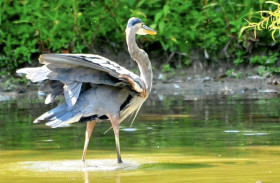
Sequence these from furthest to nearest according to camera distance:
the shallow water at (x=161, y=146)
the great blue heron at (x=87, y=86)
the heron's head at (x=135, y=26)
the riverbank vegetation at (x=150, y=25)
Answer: the riverbank vegetation at (x=150, y=25), the heron's head at (x=135, y=26), the great blue heron at (x=87, y=86), the shallow water at (x=161, y=146)

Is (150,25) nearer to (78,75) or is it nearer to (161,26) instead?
(161,26)

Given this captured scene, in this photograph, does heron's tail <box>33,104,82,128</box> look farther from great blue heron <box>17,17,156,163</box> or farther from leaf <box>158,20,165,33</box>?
leaf <box>158,20,165,33</box>

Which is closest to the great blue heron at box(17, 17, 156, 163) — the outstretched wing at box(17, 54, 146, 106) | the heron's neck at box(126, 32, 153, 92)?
the outstretched wing at box(17, 54, 146, 106)

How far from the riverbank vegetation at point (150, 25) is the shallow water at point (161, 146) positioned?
326cm

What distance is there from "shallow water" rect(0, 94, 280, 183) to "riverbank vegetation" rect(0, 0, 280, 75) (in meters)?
3.26

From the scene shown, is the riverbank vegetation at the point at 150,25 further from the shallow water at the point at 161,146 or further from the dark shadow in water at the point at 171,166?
the dark shadow in water at the point at 171,166

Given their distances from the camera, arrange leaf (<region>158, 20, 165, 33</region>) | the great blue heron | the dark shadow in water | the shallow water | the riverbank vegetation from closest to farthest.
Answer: the shallow water
the dark shadow in water
the great blue heron
leaf (<region>158, 20, 165, 33</region>)
the riverbank vegetation

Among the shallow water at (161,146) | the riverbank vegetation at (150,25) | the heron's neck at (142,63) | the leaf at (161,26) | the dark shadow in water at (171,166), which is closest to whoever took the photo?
the shallow water at (161,146)

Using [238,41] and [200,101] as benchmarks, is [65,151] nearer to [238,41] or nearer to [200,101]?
[200,101]

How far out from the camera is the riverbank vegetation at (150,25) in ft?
49.0

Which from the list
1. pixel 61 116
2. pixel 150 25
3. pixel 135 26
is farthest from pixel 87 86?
pixel 150 25

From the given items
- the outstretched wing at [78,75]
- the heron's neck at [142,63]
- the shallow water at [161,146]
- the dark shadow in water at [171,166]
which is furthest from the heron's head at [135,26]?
the dark shadow in water at [171,166]

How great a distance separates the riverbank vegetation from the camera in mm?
14945

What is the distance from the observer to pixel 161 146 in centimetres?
822
